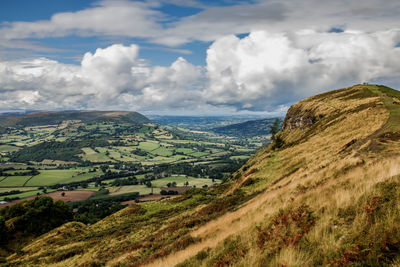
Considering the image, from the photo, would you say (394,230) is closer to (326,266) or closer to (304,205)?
(326,266)

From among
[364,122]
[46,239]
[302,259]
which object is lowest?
[46,239]

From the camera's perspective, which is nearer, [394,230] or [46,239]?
[394,230]

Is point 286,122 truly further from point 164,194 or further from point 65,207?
point 65,207

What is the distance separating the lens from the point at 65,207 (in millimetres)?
88750

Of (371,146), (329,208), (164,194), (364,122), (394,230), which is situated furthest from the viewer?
(164,194)

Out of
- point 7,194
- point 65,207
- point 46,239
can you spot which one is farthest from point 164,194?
point 7,194

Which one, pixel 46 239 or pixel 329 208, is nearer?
pixel 329 208

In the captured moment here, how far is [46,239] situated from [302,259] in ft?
187

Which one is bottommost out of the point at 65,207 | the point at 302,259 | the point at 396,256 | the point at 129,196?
the point at 129,196

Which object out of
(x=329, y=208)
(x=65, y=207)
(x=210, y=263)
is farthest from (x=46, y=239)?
(x=329, y=208)

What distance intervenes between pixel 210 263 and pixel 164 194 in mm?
152808

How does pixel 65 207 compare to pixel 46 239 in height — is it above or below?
below

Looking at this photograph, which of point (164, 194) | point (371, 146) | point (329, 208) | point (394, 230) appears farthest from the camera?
point (164, 194)

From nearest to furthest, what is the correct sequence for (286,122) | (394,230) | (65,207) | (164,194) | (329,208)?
(394,230), (329,208), (65,207), (286,122), (164,194)
